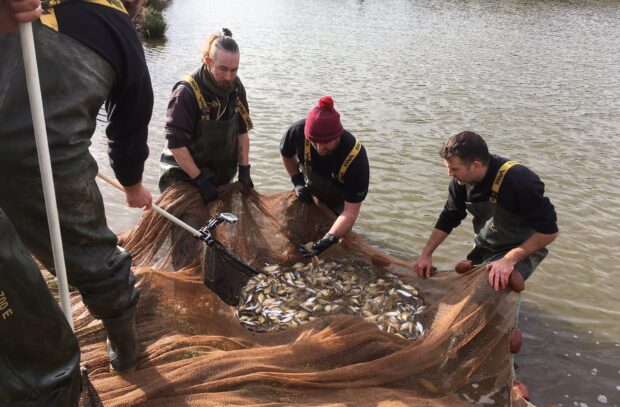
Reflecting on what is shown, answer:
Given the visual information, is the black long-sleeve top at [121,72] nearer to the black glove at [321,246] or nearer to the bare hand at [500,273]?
the black glove at [321,246]

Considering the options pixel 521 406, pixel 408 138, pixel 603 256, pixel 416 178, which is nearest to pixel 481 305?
pixel 521 406

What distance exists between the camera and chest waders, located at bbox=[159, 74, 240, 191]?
4535 millimetres

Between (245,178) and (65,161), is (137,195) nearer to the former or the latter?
(65,161)

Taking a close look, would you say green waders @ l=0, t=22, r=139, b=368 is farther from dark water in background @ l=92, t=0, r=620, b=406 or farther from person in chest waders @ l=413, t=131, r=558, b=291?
dark water in background @ l=92, t=0, r=620, b=406

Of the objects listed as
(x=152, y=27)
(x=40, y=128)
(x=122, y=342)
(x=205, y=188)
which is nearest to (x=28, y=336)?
(x=40, y=128)

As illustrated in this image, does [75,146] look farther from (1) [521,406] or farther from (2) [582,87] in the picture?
(2) [582,87]

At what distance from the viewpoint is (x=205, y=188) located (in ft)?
14.7

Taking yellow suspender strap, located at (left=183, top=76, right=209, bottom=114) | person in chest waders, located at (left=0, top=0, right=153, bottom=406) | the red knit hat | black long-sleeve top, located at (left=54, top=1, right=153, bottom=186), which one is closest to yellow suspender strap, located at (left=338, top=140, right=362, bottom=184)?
the red knit hat

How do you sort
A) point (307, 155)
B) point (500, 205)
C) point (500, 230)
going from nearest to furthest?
point (500, 205) < point (500, 230) < point (307, 155)

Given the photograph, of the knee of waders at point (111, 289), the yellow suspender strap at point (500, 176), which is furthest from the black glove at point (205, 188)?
the yellow suspender strap at point (500, 176)

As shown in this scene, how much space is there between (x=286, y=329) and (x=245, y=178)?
1680 mm

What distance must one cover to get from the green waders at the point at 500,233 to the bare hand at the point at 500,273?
0.48 m

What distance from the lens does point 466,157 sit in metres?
3.98

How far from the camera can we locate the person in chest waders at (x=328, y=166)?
4445mm
